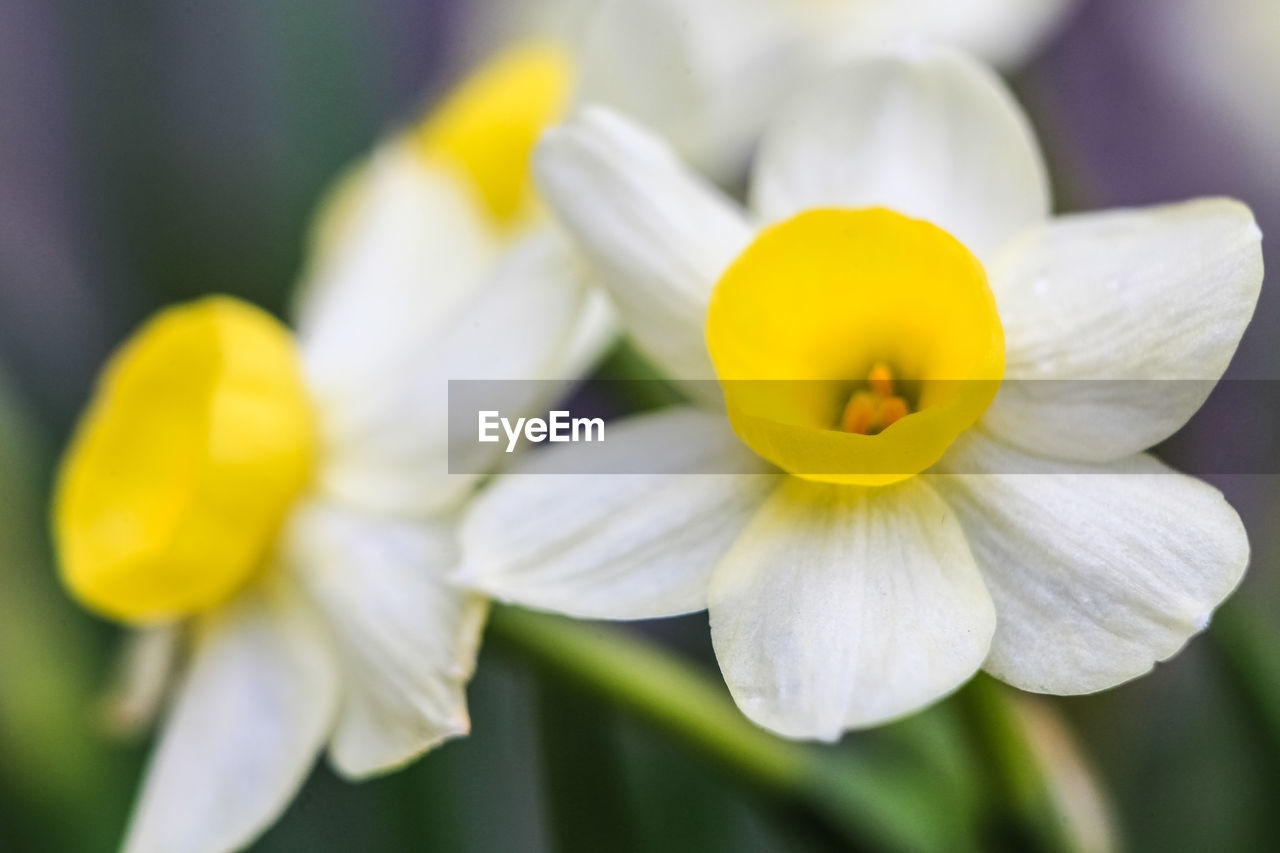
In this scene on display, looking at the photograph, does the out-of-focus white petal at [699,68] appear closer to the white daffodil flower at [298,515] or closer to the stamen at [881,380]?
the white daffodil flower at [298,515]

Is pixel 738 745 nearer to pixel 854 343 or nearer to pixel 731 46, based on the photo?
pixel 854 343

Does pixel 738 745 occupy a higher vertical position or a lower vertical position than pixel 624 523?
lower

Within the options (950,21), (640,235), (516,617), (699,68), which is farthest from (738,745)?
(950,21)

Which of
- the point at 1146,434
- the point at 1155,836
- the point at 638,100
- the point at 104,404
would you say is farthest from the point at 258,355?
the point at 1155,836

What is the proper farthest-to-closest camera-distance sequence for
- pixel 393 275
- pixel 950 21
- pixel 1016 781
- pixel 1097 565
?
pixel 950 21
pixel 393 275
pixel 1016 781
pixel 1097 565

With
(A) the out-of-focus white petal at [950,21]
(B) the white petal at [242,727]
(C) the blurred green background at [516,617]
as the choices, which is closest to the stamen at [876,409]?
(C) the blurred green background at [516,617]

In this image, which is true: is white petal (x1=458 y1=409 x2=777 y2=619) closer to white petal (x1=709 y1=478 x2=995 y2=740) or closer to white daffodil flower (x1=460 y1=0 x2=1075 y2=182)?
white petal (x1=709 y1=478 x2=995 y2=740)

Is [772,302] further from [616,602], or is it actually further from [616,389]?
[616,389]
